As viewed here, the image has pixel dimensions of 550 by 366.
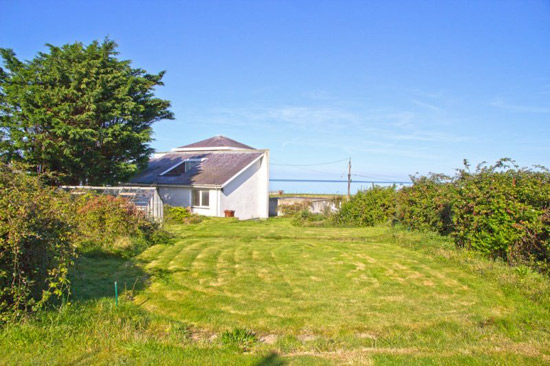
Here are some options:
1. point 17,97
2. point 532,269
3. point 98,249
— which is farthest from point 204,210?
point 532,269

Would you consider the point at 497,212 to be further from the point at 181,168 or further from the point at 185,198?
the point at 181,168

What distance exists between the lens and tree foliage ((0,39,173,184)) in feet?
64.4

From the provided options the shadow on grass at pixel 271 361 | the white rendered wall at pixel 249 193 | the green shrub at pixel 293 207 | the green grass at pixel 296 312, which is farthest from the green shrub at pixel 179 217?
the shadow on grass at pixel 271 361

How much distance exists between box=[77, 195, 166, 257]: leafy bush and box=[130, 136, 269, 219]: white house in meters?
13.4

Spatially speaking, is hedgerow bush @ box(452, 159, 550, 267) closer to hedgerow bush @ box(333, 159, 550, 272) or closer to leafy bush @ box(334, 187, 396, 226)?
hedgerow bush @ box(333, 159, 550, 272)

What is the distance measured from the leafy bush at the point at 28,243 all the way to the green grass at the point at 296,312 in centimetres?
42

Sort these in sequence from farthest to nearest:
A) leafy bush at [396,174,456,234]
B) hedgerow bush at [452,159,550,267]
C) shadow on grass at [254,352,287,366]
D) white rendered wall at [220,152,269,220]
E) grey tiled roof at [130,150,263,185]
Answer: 1. grey tiled roof at [130,150,263,185]
2. white rendered wall at [220,152,269,220]
3. leafy bush at [396,174,456,234]
4. hedgerow bush at [452,159,550,267]
5. shadow on grass at [254,352,287,366]

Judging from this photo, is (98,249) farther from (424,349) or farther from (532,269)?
(532,269)

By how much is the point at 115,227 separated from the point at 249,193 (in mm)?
18043

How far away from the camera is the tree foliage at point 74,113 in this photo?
19625 mm

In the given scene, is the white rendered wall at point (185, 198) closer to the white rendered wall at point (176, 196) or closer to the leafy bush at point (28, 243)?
the white rendered wall at point (176, 196)

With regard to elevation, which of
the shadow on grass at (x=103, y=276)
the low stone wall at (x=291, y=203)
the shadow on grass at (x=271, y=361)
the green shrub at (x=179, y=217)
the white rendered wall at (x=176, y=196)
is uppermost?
the white rendered wall at (x=176, y=196)

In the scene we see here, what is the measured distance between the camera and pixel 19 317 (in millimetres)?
5523

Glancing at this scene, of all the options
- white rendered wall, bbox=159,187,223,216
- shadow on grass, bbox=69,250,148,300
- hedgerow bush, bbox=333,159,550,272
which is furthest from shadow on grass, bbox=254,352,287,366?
white rendered wall, bbox=159,187,223,216
